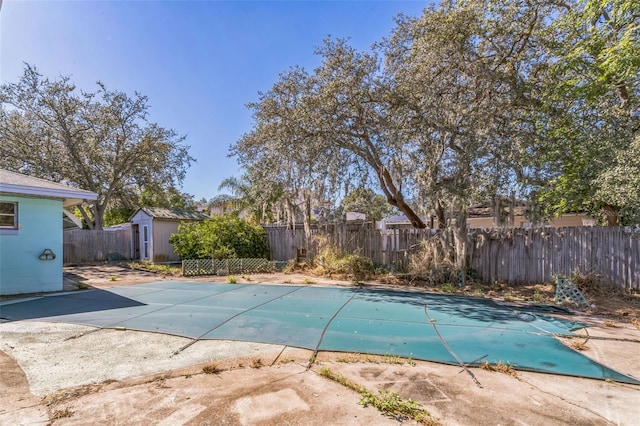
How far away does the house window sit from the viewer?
7.61 meters

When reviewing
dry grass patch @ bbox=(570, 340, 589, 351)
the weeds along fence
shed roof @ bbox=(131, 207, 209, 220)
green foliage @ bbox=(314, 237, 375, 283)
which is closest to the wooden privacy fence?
shed roof @ bbox=(131, 207, 209, 220)

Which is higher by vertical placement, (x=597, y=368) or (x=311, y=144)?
(x=311, y=144)

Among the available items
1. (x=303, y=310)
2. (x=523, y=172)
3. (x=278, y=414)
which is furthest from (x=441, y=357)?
(x=523, y=172)

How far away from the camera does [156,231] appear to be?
49.0 feet

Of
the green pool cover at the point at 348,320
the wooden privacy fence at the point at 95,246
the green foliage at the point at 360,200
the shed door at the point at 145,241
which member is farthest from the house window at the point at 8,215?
the wooden privacy fence at the point at 95,246

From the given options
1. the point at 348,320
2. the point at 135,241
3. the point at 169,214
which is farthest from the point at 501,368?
the point at 135,241

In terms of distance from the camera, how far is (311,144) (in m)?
8.82

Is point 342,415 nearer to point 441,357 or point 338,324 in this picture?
point 441,357

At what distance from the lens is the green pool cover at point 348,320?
387cm

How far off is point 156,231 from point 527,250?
14.6 m

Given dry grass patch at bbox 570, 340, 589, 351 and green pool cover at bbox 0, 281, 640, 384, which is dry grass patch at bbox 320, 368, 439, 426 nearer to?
green pool cover at bbox 0, 281, 640, 384

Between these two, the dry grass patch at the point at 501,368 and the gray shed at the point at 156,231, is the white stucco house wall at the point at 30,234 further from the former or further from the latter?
the dry grass patch at the point at 501,368

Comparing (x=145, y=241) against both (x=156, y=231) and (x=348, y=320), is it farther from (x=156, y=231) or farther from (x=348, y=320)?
(x=348, y=320)

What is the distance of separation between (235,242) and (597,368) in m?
11.0
